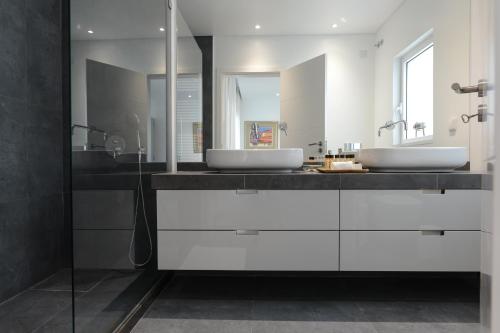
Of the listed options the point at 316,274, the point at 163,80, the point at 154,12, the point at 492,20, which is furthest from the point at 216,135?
the point at 492,20

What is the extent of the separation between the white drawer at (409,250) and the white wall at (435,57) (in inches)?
27.5

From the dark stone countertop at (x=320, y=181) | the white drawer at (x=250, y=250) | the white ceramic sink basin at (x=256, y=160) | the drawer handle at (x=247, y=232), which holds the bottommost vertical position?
the white drawer at (x=250, y=250)

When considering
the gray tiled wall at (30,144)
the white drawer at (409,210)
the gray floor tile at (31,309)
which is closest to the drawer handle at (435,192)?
the white drawer at (409,210)

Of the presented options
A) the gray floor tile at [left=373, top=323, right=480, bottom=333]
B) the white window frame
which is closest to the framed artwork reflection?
the white window frame

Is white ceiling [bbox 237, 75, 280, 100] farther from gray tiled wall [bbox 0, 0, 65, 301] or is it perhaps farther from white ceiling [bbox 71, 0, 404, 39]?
gray tiled wall [bbox 0, 0, 65, 301]

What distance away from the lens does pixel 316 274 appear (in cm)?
174

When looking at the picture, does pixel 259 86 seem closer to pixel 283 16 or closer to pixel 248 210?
pixel 283 16

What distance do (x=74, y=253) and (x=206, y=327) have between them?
745mm

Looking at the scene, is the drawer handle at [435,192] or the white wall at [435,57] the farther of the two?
the white wall at [435,57]

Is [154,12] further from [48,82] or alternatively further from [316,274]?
[316,274]

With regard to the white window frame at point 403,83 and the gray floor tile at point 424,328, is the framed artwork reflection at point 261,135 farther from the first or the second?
the gray floor tile at point 424,328

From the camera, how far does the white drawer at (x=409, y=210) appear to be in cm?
155

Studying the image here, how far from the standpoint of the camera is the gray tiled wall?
1853mm

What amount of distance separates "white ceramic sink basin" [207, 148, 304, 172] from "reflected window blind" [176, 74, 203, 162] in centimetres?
45
